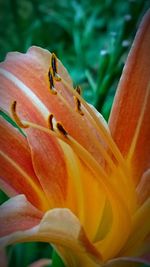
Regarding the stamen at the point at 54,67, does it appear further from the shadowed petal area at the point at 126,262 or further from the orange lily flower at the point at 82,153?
the shadowed petal area at the point at 126,262

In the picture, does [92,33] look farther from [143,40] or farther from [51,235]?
[51,235]

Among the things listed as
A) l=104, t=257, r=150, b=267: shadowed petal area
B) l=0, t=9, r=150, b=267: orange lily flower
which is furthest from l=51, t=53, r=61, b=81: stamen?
l=104, t=257, r=150, b=267: shadowed petal area

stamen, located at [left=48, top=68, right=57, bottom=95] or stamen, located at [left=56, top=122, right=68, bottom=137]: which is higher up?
stamen, located at [left=48, top=68, right=57, bottom=95]

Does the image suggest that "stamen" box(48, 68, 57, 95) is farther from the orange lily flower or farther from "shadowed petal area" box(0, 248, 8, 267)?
"shadowed petal area" box(0, 248, 8, 267)

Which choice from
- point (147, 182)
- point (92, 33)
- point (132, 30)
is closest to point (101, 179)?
point (147, 182)

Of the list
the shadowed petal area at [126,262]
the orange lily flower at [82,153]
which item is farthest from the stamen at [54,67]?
the shadowed petal area at [126,262]

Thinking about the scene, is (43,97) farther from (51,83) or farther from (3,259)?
(3,259)
